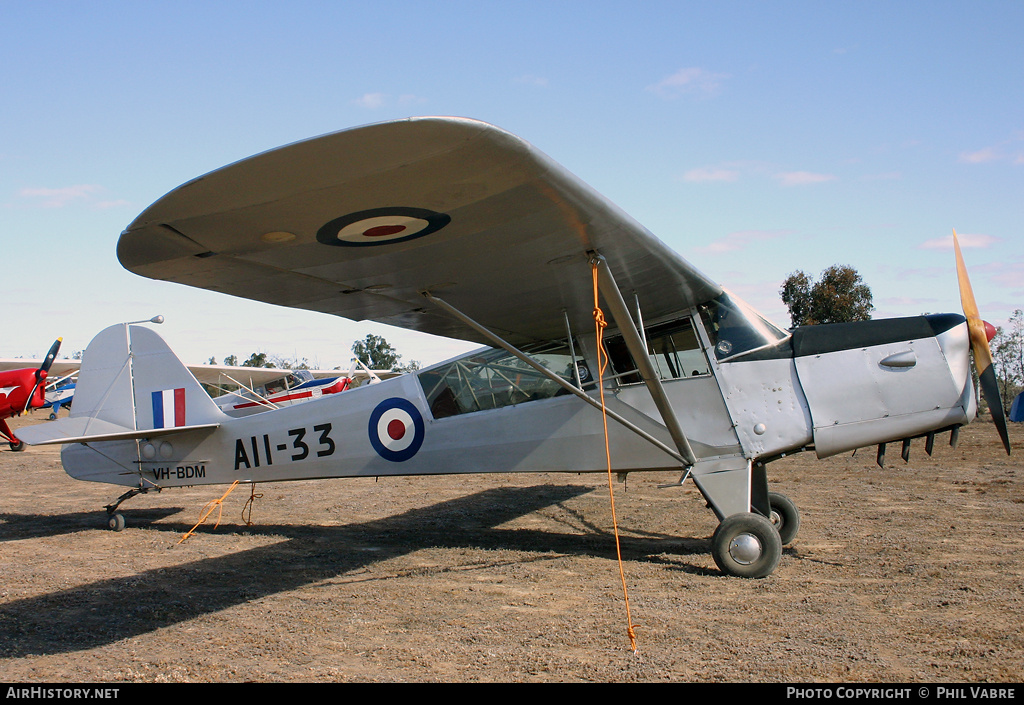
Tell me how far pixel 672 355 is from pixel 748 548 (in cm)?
178

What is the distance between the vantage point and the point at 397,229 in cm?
347

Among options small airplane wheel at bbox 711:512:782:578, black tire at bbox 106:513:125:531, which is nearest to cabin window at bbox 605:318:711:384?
A: small airplane wheel at bbox 711:512:782:578

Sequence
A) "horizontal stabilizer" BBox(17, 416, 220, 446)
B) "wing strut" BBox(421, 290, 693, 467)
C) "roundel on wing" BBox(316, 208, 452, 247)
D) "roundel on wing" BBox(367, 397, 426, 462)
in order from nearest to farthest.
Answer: "roundel on wing" BBox(316, 208, 452, 247), "wing strut" BBox(421, 290, 693, 467), "roundel on wing" BBox(367, 397, 426, 462), "horizontal stabilizer" BBox(17, 416, 220, 446)

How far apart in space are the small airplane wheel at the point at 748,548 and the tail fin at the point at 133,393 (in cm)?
585

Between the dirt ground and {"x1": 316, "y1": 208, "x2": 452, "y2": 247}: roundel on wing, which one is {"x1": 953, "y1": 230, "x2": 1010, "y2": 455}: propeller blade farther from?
{"x1": 316, "y1": 208, "x2": 452, "y2": 247}: roundel on wing

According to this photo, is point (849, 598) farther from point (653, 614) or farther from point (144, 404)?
point (144, 404)

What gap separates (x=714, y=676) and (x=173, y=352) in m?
7.72

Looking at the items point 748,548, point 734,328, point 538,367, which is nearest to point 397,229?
point 538,367

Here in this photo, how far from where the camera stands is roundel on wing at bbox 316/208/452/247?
3215mm

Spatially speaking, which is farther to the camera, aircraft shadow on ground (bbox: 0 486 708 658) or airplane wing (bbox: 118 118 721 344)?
aircraft shadow on ground (bbox: 0 486 708 658)

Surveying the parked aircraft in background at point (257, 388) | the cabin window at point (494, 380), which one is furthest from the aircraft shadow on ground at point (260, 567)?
the parked aircraft in background at point (257, 388)

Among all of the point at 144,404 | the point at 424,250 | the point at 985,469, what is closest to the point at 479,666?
the point at 424,250

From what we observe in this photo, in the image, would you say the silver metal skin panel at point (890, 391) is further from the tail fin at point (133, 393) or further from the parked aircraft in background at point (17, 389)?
the parked aircraft in background at point (17, 389)

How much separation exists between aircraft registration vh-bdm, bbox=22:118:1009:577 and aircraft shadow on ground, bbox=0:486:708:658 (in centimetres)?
86
